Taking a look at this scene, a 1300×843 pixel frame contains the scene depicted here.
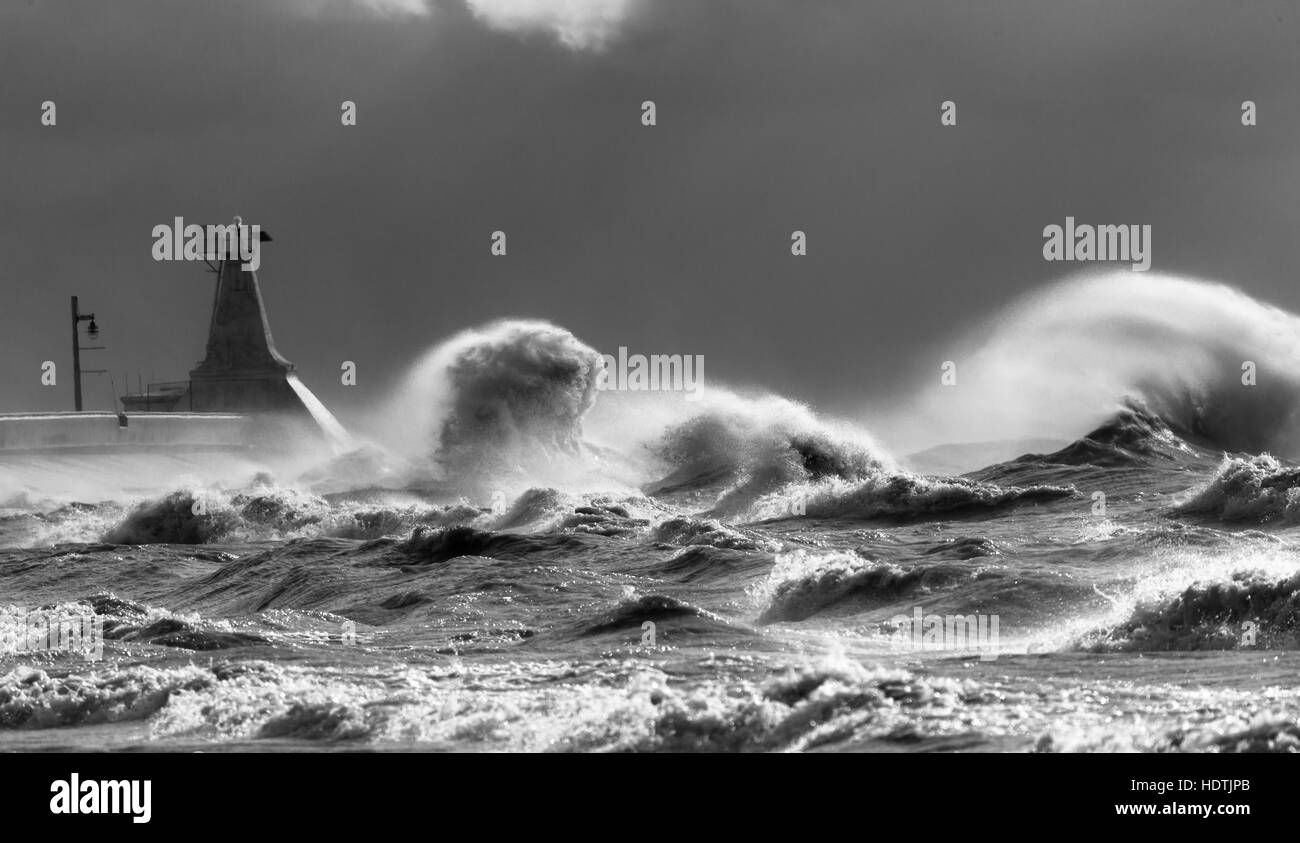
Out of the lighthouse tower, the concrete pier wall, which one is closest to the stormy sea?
the concrete pier wall

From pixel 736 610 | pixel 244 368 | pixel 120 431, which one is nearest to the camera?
pixel 736 610

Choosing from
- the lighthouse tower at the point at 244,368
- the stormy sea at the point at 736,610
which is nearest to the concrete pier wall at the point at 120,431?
the lighthouse tower at the point at 244,368

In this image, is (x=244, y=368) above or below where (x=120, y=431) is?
above

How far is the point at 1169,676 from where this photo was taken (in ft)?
38.7

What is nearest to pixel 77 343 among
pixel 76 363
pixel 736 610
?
pixel 76 363

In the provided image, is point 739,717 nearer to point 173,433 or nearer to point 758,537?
point 758,537

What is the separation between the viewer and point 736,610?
1800 centimetres

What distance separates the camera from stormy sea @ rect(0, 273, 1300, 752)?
35.1ft

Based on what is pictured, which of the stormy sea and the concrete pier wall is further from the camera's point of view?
the concrete pier wall

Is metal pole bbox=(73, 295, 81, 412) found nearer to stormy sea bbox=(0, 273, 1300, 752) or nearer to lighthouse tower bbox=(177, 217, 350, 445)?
lighthouse tower bbox=(177, 217, 350, 445)

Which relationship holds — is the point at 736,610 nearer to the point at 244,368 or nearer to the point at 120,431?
the point at 120,431

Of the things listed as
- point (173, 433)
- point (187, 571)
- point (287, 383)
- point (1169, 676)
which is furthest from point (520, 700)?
point (287, 383)

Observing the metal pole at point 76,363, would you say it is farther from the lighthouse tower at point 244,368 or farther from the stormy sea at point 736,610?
the stormy sea at point 736,610

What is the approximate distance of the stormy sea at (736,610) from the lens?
10711 mm
